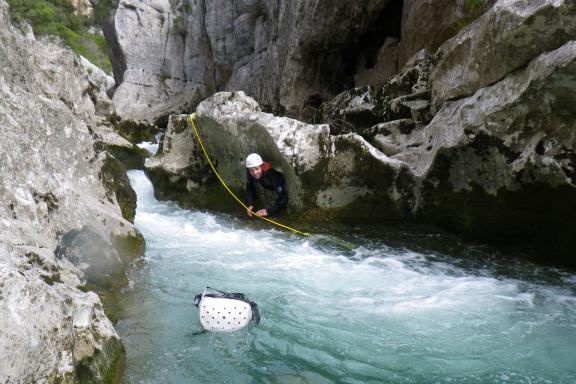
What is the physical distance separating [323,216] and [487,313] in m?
3.29

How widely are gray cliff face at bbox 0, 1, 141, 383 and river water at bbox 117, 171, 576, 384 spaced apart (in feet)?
1.86

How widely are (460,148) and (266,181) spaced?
3.23 m

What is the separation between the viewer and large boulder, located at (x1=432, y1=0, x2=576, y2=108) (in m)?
4.83

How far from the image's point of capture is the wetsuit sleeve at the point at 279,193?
735cm

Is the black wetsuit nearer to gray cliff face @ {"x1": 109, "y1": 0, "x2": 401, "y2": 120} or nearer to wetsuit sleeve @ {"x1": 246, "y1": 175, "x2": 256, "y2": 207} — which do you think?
wetsuit sleeve @ {"x1": 246, "y1": 175, "x2": 256, "y2": 207}

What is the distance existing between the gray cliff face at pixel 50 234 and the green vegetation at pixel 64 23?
98.3 feet

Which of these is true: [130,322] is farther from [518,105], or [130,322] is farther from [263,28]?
[263,28]

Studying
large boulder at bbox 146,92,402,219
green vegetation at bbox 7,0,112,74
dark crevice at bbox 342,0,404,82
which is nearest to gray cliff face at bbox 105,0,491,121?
dark crevice at bbox 342,0,404,82

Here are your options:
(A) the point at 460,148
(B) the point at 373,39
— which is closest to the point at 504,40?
(A) the point at 460,148

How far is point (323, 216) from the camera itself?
7316mm

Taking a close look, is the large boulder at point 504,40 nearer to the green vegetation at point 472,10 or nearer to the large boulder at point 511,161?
the large boulder at point 511,161

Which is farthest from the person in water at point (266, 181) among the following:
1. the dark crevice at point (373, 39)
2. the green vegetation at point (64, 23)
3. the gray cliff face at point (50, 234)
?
the green vegetation at point (64, 23)

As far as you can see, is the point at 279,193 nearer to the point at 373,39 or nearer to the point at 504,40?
the point at 504,40

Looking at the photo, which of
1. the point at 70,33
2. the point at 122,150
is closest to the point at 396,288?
the point at 122,150
